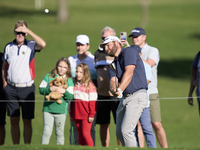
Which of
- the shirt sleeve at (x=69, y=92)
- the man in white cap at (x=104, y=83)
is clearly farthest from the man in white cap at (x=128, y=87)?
the man in white cap at (x=104, y=83)

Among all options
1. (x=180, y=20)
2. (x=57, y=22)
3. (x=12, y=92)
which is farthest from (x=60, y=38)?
(x=12, y=92)

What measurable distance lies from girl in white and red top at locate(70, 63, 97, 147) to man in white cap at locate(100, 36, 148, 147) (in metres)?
0.86

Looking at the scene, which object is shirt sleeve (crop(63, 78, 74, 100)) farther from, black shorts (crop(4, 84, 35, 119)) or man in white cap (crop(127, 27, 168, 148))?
man in white cap (crop(127, 27, 168, 148))

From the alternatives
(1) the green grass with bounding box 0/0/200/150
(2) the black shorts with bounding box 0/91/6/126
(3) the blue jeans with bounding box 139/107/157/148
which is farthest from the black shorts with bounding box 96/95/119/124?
(1) the green grass with bounding box 0/0/200/150

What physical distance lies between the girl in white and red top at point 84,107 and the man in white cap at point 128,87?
0.86 meters

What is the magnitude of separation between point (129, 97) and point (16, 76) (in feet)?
7.03

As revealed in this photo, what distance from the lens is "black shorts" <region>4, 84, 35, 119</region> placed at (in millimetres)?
7477

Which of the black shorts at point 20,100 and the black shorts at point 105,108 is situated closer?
the black shorts at point 20,100

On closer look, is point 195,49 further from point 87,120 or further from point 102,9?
point 87,120

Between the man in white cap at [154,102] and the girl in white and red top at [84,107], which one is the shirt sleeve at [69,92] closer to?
the girl in white and red top at [84,107]

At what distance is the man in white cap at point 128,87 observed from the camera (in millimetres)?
6168

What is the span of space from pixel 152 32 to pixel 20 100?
26626mm

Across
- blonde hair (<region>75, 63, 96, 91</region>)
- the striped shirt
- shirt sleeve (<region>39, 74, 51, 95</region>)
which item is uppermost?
blonde hair (<region>75, 63, 96, 91</region>)

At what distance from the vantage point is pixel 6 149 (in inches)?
243
